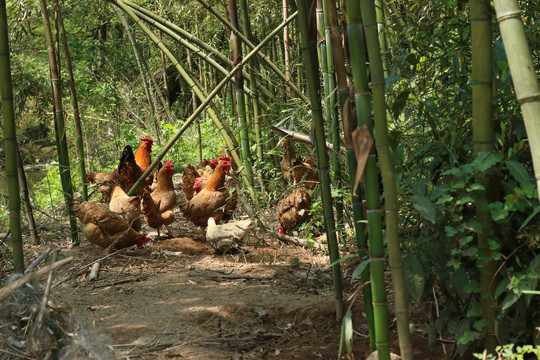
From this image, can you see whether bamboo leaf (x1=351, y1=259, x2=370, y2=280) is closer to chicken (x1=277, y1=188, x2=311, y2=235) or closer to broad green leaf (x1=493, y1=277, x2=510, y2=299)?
broad green leaf (x1=493, y1=277, x2=510, y2=299)

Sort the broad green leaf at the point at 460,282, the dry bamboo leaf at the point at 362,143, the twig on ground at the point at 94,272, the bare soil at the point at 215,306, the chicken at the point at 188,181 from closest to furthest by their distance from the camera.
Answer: the dry bamboo leaf at the point at 362,143 < the broad green leaf at the point at 460,282 < the bare soil at the point at 215,306 < the twig on ground at the point at 94,272 < the chicken at the point at 188,181

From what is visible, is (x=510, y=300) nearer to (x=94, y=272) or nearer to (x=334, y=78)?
(x=334, y=78)

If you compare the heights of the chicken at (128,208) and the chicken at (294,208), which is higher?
the chicken at (128,208)

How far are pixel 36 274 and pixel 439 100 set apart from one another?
1718 millimetres

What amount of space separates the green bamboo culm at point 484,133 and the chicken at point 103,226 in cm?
295

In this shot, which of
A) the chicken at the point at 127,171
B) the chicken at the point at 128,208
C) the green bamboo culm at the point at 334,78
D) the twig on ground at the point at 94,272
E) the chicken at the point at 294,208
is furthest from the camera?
the chicken at the point at 127,171

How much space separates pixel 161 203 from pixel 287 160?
3.83 feet

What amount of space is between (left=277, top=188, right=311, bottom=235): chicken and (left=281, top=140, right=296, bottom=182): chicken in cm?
47

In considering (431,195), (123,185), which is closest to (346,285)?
(431,195)

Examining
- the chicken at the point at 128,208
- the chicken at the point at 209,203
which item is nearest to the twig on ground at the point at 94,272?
the chicken at the point at 128,208

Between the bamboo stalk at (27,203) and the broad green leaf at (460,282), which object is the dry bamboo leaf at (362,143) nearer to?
the broad green leaf at (460,282)

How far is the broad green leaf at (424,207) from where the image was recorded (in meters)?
1.55

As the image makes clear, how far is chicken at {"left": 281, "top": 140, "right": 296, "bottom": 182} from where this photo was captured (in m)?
4.77

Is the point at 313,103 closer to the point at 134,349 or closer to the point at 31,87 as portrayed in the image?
the point at 134,349
